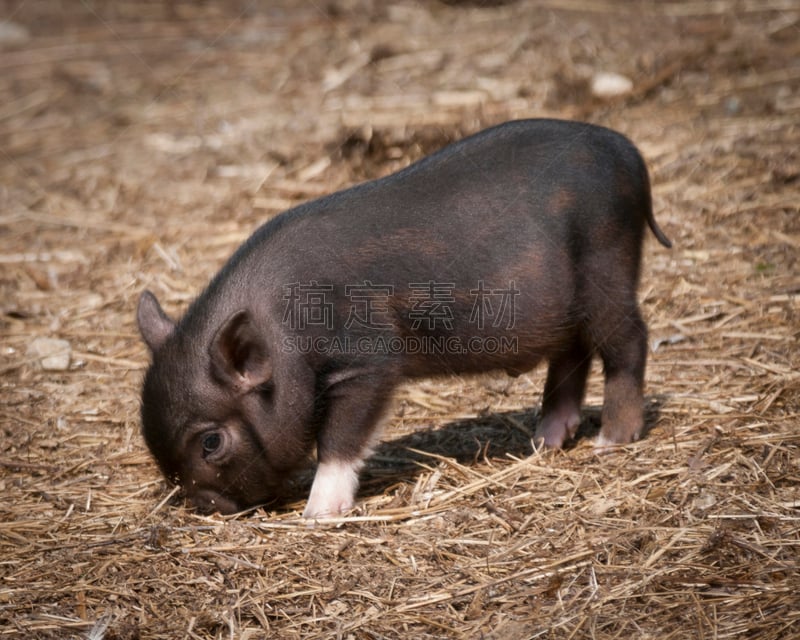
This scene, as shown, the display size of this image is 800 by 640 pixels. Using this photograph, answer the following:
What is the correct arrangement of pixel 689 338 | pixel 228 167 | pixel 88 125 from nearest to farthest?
pixel 689 338 < pixel 228 167 < pixel 88 125

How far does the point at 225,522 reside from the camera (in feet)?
18.5

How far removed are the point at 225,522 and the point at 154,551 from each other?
0.49m

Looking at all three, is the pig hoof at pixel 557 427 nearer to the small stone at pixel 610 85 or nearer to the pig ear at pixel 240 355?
the pig ear at pixel 240 355

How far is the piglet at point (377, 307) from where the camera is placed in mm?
5590

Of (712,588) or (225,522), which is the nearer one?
(712,588)

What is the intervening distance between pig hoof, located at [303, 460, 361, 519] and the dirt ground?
15 cm

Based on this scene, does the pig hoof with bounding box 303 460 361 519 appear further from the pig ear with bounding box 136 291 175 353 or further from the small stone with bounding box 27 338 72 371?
the small stone with bounding box 27 338 72 371

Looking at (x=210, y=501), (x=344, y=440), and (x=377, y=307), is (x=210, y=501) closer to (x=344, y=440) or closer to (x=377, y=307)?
(x=344, y=440)

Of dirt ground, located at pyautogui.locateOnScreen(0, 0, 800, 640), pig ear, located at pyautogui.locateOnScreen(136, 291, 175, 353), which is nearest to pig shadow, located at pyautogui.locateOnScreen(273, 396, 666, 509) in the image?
dirt ground, located at pyautogui.locateOnScreen(0, 0, 800, 640)

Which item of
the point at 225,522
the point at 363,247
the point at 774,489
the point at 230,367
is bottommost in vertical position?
the point at 225,522

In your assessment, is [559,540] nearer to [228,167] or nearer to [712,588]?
[712,588]

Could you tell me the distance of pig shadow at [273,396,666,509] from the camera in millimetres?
6184

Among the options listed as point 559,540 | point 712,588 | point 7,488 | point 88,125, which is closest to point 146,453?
point 7,488

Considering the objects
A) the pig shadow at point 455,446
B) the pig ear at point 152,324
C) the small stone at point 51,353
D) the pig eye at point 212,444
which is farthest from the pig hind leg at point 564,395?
the small stone at point 51,353
